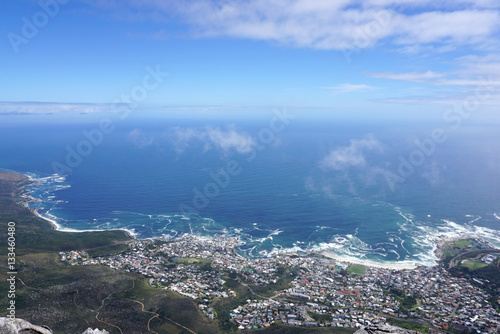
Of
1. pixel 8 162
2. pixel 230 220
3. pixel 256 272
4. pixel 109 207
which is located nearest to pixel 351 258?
pixel 256 272

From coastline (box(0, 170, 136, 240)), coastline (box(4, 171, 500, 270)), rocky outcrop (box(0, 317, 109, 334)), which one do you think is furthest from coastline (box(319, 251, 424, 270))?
rocky outcrop (box(0, 317, 109, 334))

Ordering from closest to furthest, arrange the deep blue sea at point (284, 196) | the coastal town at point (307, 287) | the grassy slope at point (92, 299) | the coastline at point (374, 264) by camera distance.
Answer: the grassy slope at point (92, 299)
the coastal town at point (307, 287)
the coastline at point (374, 264)
the deep blue sea at point (284, 196)

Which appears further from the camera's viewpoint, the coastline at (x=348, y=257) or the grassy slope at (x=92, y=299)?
the coastline at (x=348, y=257)

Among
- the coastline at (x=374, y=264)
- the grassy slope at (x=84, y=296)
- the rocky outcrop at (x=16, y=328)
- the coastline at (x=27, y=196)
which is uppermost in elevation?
the coastline at (x=374, y=264)

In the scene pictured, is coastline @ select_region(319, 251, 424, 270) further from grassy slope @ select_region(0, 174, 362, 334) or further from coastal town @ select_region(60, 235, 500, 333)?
grassy slope @ select_region(0, 174, 362, 334)

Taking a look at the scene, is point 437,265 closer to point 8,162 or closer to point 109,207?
point 109,207

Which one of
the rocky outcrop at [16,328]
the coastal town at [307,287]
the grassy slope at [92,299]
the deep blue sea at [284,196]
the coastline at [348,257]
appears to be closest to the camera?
the rocky outcrop at [16,328]

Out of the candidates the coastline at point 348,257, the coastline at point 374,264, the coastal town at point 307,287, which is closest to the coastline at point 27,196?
the coastline at point 348,257

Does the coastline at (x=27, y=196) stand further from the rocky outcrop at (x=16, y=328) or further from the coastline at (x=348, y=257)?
the rocky outcrop at (x=16, y=328)
